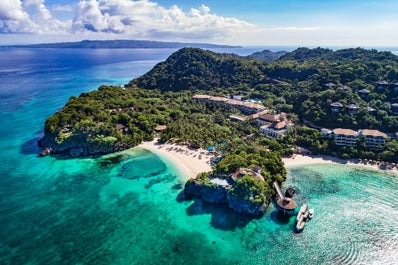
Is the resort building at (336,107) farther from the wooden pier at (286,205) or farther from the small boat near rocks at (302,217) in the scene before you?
the wooden pier at (286,205)

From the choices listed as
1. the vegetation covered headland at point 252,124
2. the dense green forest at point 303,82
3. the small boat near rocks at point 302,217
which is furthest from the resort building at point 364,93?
the small boat near rocks at point 302,217

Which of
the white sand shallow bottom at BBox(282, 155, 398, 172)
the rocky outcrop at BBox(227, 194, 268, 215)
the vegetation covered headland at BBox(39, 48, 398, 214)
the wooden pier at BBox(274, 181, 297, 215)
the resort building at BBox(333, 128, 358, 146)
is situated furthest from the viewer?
the resort building at BBox(333, 128, 358, 146)

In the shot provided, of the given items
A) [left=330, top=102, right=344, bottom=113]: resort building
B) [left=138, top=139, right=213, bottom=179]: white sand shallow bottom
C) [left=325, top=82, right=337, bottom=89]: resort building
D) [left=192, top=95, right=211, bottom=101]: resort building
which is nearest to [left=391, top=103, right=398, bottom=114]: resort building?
[left=330, top=102, right=344, bottom=113]: resort building

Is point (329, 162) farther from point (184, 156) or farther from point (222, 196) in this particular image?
point (184, 156)

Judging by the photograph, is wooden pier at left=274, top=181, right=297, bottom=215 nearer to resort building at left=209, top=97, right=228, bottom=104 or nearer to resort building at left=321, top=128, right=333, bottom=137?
resort building at left=321, top=128, right=333, bottom=137

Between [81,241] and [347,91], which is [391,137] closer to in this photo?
[347,91]

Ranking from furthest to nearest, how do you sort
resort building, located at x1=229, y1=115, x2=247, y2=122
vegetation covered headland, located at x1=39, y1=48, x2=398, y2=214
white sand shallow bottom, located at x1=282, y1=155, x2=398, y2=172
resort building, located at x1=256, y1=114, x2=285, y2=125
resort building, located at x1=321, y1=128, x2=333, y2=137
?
resort building, located at x1=229, y1=115, x2=247, y2=122
resort building, located at x1=256, y1=114, x2=285, y2=125
resort building, located at x1=321, y1=128, x2=333, y2=137
white sand shallow bottom, located at x1=282, y1=155, x2=398, y2=172
vegetation covered headland, located at x1=39, y1=48, x2=398, y2=214
